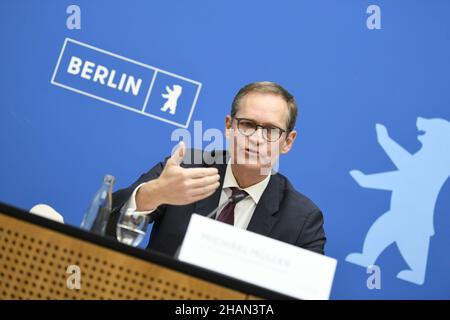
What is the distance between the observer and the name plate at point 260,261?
49.0 inches

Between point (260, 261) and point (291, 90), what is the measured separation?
1.63 meters

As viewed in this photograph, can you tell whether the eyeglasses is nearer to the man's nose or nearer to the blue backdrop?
the man's nose

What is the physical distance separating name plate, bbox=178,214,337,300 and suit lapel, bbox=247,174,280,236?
76 cm

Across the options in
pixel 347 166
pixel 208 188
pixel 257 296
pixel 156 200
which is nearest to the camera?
Answer: pixel 257 296

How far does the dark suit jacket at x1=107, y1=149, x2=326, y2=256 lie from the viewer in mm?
2027

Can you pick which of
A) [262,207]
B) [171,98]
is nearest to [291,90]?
[171,98]

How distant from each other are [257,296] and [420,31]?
2062mm

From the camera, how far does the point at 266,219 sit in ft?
6.77

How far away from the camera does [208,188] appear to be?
61.9 inches

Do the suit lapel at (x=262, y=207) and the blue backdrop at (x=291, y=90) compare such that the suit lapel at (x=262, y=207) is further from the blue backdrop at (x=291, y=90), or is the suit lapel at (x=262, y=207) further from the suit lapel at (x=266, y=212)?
the blue backdrop at (x=291, y=90)

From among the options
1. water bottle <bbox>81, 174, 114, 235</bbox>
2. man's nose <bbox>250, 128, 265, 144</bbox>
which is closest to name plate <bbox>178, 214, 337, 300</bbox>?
water bottle <bbox>81, 174, 114, 235</bbox>

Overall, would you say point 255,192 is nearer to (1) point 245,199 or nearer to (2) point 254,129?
(1) point 245,199
